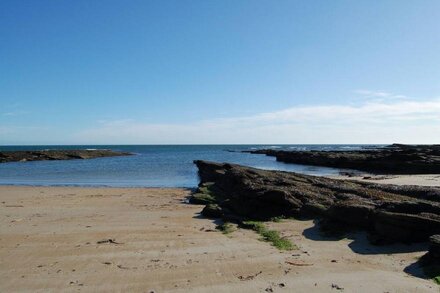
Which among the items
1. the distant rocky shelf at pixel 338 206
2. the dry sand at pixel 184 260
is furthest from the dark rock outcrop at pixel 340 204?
the dry sand at pixel 184 260

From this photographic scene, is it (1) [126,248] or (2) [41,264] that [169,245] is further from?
(2) [41,264]

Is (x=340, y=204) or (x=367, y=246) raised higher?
(x=340, y=204)

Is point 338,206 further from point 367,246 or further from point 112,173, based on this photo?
point 112,173

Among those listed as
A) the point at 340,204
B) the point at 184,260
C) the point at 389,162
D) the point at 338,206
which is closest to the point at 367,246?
the point at 338,206

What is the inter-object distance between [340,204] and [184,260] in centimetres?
560

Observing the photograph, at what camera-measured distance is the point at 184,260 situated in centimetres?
926

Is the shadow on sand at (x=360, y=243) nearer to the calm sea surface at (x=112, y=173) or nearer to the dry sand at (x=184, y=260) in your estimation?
the dry sand at (x=184, y=260)

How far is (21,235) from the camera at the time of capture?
1212cm

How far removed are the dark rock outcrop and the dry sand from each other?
1.99 feet

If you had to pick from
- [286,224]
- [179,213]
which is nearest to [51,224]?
[179,213]

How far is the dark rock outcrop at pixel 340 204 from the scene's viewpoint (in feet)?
34.2

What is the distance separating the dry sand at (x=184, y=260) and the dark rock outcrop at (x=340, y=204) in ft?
1.99

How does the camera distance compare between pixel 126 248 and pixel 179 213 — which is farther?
pixel 179 213

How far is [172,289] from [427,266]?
16.2 ft
